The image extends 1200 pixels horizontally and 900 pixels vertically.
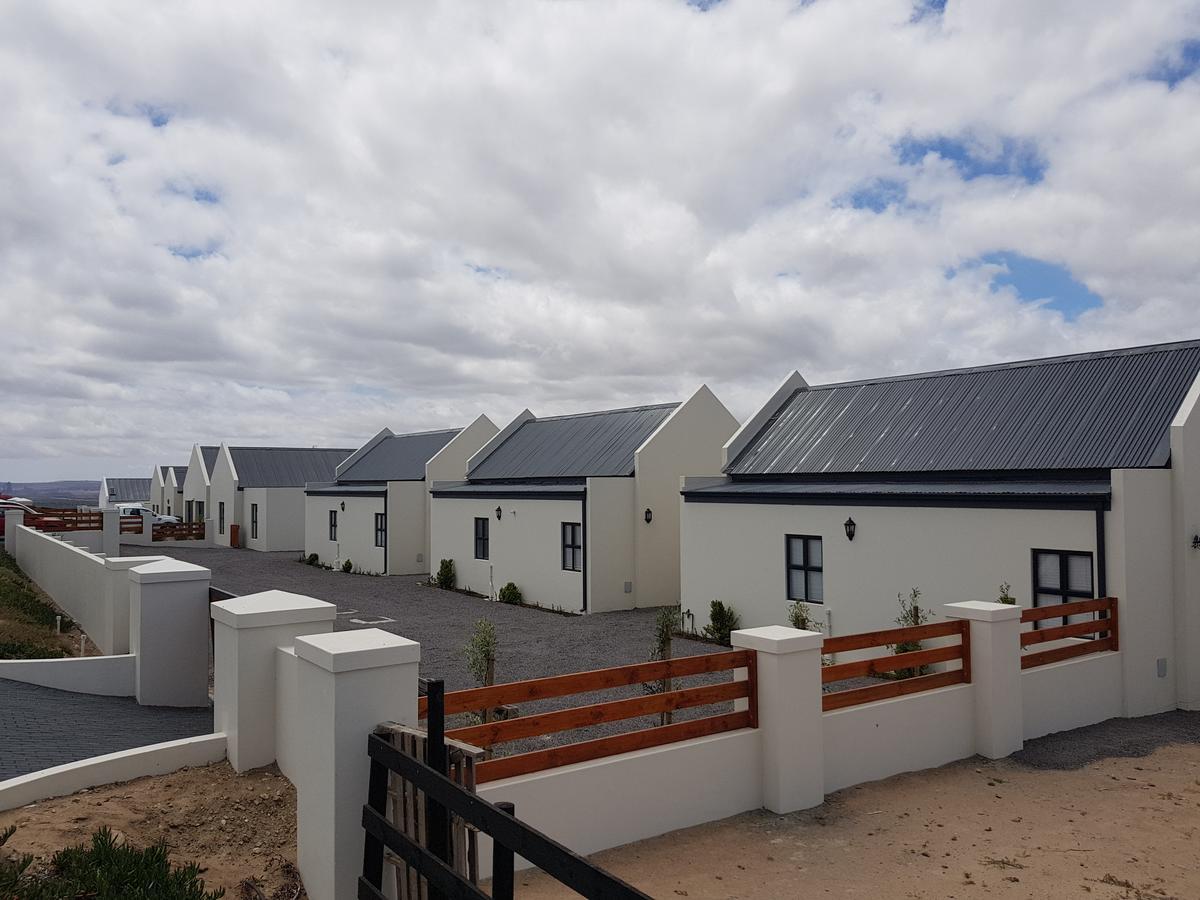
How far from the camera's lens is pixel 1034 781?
8.30m

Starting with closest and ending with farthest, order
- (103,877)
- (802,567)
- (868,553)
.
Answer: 1. (103,877)
2. (868,553)
3. (802,567)

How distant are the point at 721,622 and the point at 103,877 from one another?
13626mm

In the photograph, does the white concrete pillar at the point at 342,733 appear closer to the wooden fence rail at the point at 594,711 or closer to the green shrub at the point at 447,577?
the wooden fence rail at the point at 594,711

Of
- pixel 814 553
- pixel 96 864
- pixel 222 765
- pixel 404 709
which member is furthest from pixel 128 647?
pixel 814 553

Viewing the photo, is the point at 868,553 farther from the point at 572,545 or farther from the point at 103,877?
the point at 103,877

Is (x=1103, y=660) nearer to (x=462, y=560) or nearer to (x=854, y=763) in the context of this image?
(x=854, y=763)

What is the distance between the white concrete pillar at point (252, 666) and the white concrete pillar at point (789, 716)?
3807 millimetres

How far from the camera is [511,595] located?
23.2 metres

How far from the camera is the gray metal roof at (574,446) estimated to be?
23.4m

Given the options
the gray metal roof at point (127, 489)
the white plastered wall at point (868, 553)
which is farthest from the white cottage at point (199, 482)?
the white plastered wall at point (868, 553)

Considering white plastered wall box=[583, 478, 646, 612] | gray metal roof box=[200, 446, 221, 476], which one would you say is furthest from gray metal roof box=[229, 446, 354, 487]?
white plastered wall box=[583, 478, 646, 612]

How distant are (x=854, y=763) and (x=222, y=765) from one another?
5.71 metres

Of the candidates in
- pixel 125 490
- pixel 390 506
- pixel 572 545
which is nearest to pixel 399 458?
pixel 390 506

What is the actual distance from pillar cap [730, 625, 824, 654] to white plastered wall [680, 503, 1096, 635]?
632 cm
